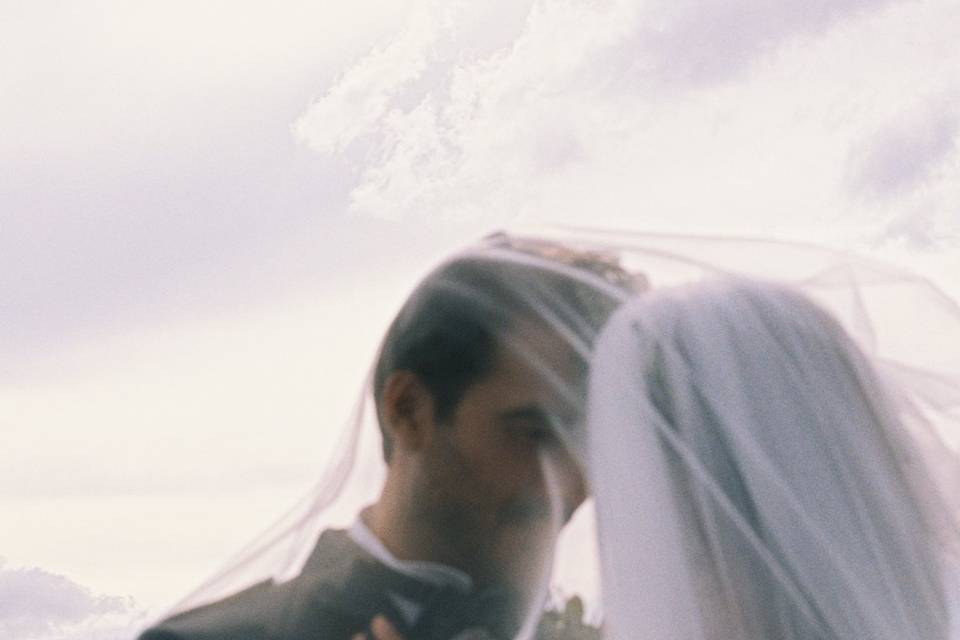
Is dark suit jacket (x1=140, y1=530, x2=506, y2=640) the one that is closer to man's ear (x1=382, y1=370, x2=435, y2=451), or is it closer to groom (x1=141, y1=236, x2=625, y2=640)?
groom (x1=141, y1=236, x2=625, y2=640)

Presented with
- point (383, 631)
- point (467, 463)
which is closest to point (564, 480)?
point (467, 463)

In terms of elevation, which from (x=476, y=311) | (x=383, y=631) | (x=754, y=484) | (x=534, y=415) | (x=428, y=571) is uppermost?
(x=476, y=311)

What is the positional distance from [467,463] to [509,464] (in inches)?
4.4

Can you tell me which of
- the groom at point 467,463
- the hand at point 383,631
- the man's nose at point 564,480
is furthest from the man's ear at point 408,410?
the hand at point 383,631

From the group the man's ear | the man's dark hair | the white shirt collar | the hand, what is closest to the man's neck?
the white shirt collar

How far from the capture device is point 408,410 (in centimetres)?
412

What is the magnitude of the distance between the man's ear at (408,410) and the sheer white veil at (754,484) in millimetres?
521

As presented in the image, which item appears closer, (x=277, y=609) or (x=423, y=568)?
(x=423, y=568)

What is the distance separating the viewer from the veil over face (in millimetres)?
3578

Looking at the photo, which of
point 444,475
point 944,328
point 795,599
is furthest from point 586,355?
point 944,328

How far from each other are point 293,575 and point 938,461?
76.0 inches

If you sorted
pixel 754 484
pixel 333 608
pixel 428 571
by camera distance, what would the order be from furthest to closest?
pixel 333 608
pixel 428 571
pixel 754 484

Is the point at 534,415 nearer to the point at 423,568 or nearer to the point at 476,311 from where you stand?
the point at 476,311

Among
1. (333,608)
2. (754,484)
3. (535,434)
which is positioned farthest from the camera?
(333,608)
